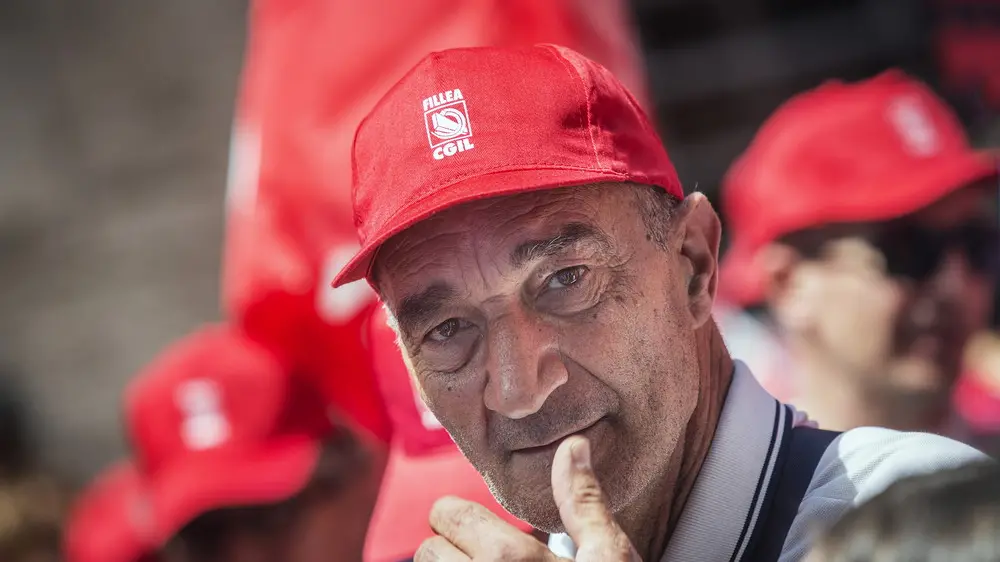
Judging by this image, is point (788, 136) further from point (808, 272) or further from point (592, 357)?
point (592, 357)

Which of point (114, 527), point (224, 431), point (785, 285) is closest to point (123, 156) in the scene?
point (114, 527)

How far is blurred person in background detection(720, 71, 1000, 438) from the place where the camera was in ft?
10.8

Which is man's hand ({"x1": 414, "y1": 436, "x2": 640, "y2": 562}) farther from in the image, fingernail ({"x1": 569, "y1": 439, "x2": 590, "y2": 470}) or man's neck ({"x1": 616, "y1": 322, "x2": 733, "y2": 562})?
man's neck ({"x1": 616, "y1": 322, "x2": 733, "y2": 562})

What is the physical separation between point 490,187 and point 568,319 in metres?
0.20

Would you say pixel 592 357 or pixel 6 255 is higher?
pixel 592 357

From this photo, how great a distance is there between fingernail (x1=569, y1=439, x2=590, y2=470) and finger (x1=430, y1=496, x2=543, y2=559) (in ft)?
0.37

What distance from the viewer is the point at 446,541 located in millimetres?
1460

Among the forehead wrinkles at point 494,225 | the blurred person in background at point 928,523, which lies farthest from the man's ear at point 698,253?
the blurred person in background at point 928,523

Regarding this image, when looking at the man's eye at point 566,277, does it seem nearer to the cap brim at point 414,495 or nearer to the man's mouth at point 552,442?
the man's mouth at point 552,442

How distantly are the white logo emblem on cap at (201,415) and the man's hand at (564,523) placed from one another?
7.63 feet

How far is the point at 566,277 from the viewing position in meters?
1.60

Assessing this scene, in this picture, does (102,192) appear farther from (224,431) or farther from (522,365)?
(522,365)

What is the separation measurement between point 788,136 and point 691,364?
220 centimetres

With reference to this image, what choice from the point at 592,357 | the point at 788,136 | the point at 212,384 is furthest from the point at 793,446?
the point at 212,384
